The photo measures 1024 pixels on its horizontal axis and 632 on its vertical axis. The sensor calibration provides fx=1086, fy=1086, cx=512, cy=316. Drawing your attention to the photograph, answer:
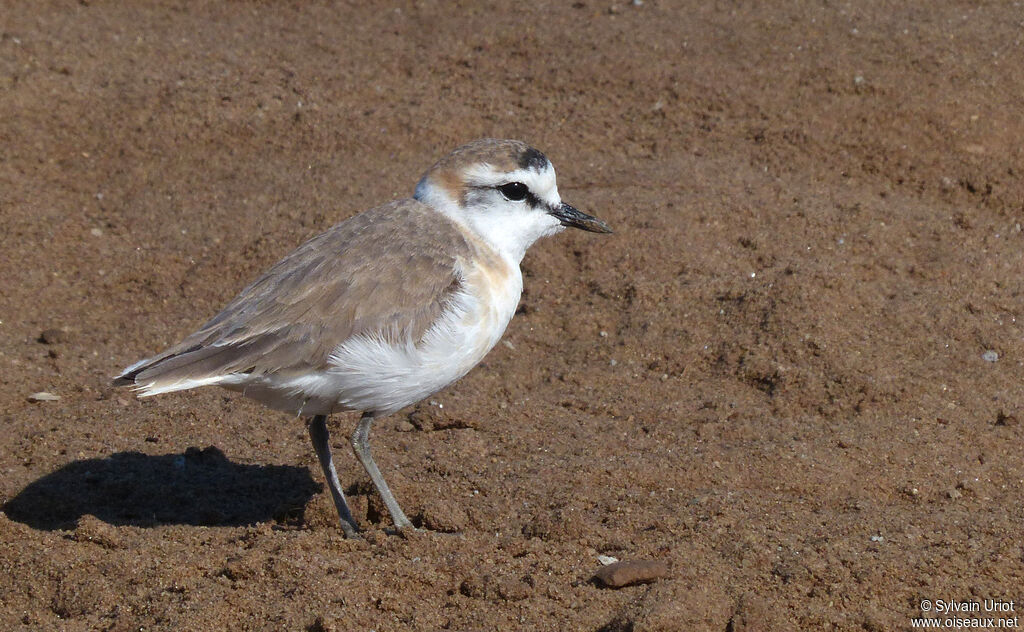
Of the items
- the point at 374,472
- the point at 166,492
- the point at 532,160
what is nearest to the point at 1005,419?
the point at 532,160

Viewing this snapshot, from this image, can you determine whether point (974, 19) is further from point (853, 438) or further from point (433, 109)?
point (853, 438)

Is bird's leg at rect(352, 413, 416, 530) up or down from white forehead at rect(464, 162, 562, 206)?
down

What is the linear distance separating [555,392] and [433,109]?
13.1 ft

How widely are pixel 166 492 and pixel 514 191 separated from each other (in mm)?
2596

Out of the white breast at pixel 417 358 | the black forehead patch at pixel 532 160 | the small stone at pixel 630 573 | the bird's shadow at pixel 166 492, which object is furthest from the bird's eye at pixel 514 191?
the small stone at pixel 630 573

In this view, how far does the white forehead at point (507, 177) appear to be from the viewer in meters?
5.91

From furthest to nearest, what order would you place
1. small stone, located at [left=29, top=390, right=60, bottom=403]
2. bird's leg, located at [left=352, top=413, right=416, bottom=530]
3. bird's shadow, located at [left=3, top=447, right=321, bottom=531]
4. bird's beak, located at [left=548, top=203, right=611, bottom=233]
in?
small stone, located at [left=29, top=390, right=60, bottom=403], bird's beak, located at [left=548, top=203, right=611, bottom=233], bird's shadow, located at [left=3, top=447, right=321, bottom=531], bird's leg, located at [left=352, top=413, right=416, bottom=530]

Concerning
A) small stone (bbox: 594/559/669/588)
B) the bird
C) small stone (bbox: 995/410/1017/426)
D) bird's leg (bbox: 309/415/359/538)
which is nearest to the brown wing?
the bird

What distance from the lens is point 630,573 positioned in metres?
4.80

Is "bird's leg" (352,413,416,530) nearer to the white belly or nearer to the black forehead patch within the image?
the white belly

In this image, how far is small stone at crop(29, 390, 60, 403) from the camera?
691 cm

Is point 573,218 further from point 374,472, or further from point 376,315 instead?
point 374,472

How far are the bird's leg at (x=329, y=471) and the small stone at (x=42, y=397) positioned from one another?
80.3 inches

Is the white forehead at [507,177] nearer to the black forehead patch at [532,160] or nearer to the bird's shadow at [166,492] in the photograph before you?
the black forehead patch at [532,160]
